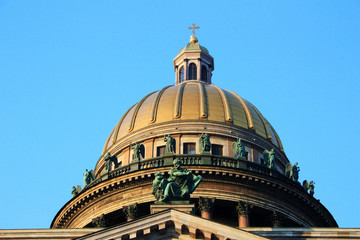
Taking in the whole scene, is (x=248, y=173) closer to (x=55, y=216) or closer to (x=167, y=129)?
(x=167, y=129)

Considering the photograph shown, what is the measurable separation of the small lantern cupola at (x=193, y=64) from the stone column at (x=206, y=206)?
714 inches

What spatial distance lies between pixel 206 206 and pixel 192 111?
984 cm

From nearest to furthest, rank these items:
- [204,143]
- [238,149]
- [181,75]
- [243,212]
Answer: [243,212]
[204,143]
[238,149]
[181,75]

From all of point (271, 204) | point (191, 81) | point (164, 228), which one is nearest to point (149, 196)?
point (271, 204)

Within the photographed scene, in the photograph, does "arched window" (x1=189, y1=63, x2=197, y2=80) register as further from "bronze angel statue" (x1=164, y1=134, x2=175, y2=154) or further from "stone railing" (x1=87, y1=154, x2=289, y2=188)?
"stone railing" (x1=87, y1=154, x2=289, y2=188)

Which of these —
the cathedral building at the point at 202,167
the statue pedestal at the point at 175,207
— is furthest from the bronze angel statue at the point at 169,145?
the statue pedestal at the point at 175,207

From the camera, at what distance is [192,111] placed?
71.6m

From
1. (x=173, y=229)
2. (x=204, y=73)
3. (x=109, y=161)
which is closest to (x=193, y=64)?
(x=204, y=73)

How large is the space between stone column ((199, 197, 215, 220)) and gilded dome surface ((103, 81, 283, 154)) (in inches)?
320

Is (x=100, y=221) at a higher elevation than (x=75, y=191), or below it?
below

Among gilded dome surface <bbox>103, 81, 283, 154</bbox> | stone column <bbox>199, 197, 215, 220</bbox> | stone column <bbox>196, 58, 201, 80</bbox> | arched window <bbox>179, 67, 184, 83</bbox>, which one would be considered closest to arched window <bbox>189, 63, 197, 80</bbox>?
stone column <bbox>196, 58, 201, 80</bbox>

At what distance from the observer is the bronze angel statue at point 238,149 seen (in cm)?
6769

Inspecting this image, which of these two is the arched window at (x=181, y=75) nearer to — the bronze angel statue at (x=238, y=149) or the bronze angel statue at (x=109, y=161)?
the bronze angel statue at (x=109, y=161)

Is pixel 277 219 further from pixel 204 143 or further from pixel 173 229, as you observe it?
pixel 173 229
